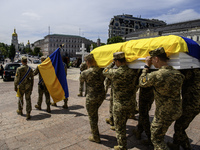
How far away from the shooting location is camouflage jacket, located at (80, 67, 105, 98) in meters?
3.85

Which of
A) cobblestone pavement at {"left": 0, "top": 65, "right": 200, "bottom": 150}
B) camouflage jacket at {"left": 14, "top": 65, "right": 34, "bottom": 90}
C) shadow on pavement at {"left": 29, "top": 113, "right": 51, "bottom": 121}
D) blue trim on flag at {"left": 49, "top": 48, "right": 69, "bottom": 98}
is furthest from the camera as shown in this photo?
blue trim on flag at {"left": 49, "top": 48, "right": 69, "bottom": 98}

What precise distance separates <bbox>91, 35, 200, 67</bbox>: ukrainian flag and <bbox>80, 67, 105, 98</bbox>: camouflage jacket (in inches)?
12.5

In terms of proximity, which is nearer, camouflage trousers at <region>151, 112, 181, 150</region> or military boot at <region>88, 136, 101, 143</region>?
camouflage trousers at <region>151, 112, 181, 150</region>

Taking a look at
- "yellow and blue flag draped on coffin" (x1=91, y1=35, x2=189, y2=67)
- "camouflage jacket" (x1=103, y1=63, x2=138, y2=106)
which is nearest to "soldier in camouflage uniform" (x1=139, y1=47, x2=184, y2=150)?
"yellow and blue flag draped on coffin" (x1=91, y1=35, x2=189, y2=67)

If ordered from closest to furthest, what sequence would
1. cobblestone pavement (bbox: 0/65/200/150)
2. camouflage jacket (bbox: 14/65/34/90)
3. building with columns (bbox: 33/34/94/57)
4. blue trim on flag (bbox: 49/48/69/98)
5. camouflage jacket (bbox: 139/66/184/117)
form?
camouflage jacket (bbox: 139/66/184/117)
cobblestone pavement (bbox: 0/65/200/150)
camouflage jacket (bbox: 14/65/34/90)
blue trim on flag (bbox: 49/48/69/98)
building with columns (bbox: 33/34/94/57)

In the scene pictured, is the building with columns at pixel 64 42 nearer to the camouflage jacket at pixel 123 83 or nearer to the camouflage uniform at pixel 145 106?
the camouflage uniform at pixel 145 106

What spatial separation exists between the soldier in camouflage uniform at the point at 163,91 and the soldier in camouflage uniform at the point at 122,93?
0.47 m

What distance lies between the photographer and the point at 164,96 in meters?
2.83

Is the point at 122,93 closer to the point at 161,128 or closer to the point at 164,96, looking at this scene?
the point at 164,96

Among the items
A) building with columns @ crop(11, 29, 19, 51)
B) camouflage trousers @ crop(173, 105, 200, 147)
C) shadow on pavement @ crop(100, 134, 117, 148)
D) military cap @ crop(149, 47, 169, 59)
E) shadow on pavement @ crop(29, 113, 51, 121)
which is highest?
building with columns @ crop(11, 29, 19, 51)

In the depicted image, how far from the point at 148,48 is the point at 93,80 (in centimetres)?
149

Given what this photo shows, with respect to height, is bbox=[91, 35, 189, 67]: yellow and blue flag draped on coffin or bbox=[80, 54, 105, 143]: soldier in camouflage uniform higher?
bbox=[91, 35, 189, 67]: yellow and blue flag draped on coffin

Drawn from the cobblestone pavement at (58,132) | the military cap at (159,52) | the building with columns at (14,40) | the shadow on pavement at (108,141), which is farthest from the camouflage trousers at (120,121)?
the building with columns at (14,40)

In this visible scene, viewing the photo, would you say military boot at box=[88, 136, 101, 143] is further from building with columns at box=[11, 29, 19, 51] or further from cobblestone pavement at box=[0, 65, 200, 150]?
building with columns at box=[11, 29, 19, 51]
